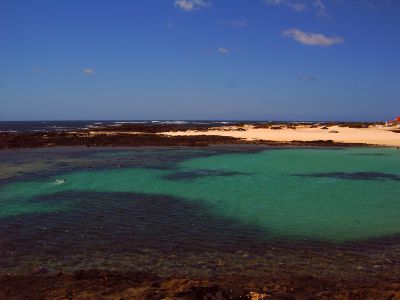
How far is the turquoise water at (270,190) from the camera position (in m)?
11.7

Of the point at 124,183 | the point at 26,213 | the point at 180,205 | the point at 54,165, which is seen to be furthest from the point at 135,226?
the point at 54,165

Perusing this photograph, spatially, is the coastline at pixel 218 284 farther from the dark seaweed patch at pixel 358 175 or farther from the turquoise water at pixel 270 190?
the dark seaweed patch at pixel 358 175

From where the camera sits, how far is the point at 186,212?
13.1 meters

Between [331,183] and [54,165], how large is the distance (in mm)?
17878

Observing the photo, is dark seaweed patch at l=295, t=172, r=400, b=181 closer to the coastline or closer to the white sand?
the coastline

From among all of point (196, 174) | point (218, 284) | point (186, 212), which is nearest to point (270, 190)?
point (186, 212)

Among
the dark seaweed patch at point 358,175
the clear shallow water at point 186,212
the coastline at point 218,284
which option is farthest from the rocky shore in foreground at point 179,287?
the dark seaweed patch at point 358,175

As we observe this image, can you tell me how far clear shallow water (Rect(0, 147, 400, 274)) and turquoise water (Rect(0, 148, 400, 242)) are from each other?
0.16ft

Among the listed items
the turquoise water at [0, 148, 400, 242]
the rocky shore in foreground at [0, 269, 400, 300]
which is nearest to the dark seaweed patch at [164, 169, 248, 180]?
the turquoise water at [0, 148, 400, 242]

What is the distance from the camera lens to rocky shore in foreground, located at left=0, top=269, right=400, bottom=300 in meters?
→ 6.06

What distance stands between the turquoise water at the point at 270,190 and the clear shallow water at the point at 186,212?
50 millimetres

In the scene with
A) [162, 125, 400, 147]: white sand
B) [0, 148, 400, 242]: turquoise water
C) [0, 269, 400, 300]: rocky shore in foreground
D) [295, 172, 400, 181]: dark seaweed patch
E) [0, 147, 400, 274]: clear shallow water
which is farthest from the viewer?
[162, 125, 400, 147]: white sand

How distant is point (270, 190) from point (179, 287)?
11.6m

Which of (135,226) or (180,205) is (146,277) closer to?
(135,226)
